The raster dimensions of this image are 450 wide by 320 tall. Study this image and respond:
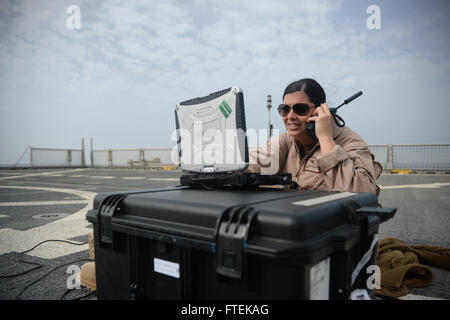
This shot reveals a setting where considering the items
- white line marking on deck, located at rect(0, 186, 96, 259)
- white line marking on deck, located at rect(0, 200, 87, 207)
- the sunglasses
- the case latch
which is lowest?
white line marking on deck, located at rect(0, 186, 96, 259)

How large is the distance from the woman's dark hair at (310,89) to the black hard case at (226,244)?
79cm

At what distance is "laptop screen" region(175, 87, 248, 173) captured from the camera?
1.40m

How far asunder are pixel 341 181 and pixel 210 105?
825mm

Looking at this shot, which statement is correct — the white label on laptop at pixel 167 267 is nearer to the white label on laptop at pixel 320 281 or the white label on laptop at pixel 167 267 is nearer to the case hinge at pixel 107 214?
the case hinge at pixel 107 214

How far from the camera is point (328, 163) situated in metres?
1.63

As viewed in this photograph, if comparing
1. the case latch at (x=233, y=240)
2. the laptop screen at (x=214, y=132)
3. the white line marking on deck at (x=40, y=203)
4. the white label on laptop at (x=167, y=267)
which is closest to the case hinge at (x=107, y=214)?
the white label on laptop at (x=167, y=267)

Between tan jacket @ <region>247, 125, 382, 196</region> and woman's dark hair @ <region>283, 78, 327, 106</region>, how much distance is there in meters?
0.23

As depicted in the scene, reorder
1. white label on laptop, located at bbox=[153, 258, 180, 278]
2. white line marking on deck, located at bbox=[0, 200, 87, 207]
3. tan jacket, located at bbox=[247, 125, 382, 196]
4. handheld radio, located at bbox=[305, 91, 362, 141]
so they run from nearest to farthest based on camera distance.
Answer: white label on laptop, located at bbox=[153, 258, 180, 278] → tan jacket, located at bbox=[247, 125, 382, 196] → handheld radio, located at bbox=[305, 91, 362, 141] → white line marking on deck, located at bbox=[0, 200, 87, 207]

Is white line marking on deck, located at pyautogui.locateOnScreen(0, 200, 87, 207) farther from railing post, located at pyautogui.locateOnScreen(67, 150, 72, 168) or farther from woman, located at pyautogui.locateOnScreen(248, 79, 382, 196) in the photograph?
railing post, located at pyautogui.locateOnScreen(67, 150, 72, 168)

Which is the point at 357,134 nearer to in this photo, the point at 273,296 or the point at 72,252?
the point at 273,296

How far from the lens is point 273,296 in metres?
0.85

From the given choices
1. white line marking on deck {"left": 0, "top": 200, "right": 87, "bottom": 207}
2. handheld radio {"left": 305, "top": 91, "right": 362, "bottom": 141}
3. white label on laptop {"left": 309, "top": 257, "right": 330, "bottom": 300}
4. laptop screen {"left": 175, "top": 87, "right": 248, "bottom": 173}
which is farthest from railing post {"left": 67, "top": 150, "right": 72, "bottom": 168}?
white label on laptop {"left": 309, "top": 257, "right": 330, "bottom": 300}

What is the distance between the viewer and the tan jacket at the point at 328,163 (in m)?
1.61
